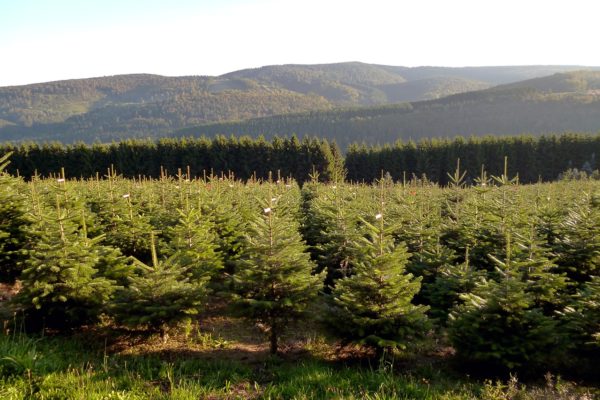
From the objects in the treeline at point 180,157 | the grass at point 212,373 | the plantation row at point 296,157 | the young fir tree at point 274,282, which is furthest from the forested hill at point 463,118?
the grass at point 212,373

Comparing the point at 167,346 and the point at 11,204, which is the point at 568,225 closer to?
the point at 167,346

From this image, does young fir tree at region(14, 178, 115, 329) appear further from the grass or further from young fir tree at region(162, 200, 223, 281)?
young fir tree at region(162, 200, 223, 281)

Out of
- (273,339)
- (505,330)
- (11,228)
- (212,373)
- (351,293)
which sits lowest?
(212,373)

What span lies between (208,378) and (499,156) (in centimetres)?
5144

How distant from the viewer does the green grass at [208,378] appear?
5246 mm

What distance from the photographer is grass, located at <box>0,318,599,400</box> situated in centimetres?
529

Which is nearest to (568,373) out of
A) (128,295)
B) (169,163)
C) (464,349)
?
(464,349)

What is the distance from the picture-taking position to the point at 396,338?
591cm

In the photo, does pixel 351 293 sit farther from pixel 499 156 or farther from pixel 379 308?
pixel 499 156

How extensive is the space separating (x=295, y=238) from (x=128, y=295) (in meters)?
2.72

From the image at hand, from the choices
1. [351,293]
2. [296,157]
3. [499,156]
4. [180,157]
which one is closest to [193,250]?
[351,293]

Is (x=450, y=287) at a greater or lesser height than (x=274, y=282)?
lesser

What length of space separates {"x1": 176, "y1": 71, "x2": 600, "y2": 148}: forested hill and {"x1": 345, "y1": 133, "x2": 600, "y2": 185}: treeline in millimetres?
55739

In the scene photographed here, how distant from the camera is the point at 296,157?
48375mm
